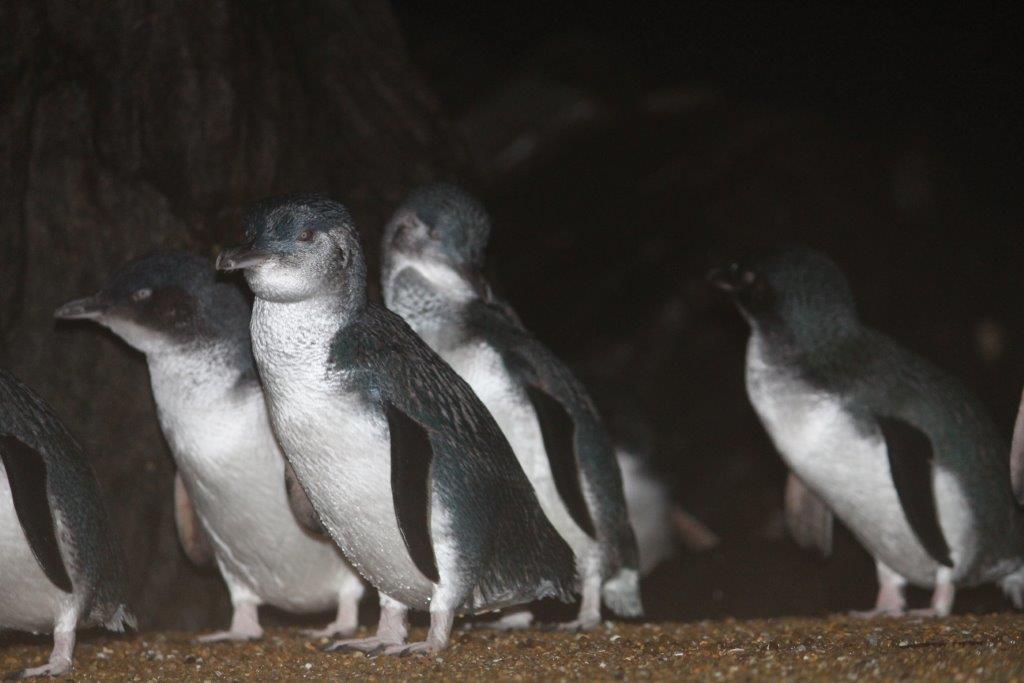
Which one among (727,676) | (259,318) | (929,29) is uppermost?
(929,29)

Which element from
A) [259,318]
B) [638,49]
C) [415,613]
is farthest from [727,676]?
[638,49]

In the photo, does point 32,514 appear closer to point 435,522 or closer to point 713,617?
point 435,522

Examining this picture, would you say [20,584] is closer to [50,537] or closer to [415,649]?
[50,537]

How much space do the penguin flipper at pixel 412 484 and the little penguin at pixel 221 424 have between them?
0.94 m

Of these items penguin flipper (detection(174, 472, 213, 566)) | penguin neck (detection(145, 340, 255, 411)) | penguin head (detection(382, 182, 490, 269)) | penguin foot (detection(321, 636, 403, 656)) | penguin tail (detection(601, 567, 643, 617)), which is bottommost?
penguin tail (detection(601, 567, 643, 617))

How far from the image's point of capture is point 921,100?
9.47 metres

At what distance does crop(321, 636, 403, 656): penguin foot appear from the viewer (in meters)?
3.97

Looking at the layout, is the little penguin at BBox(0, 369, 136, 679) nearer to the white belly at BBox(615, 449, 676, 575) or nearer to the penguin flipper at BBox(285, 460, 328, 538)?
the penguin flipper at BBox(285, 460, 328, 538)

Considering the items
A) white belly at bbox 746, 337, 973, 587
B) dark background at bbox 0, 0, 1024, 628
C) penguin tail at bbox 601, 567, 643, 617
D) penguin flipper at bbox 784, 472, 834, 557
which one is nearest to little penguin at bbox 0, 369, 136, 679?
dark background at bbox 0, 0, 1024, 628

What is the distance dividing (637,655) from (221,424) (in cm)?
182

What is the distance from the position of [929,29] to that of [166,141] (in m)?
5.76

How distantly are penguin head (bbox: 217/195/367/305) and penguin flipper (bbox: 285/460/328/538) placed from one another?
0.80 metres

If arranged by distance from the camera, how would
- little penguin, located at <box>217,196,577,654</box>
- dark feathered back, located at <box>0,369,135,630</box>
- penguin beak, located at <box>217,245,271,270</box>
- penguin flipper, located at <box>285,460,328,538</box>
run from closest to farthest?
penguin beak, located at <box>217,245,271,270</box> < little penguin, located at <box>217,196,577,654</box> < dark feathered back, located at <box>0,369,135,630</box> < penguin flipper, located at <box>285,460,328,538</box>

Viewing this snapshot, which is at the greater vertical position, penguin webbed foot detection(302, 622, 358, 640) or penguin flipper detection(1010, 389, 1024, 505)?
penguin flipper detection(1010, 389, 1024, 505)
